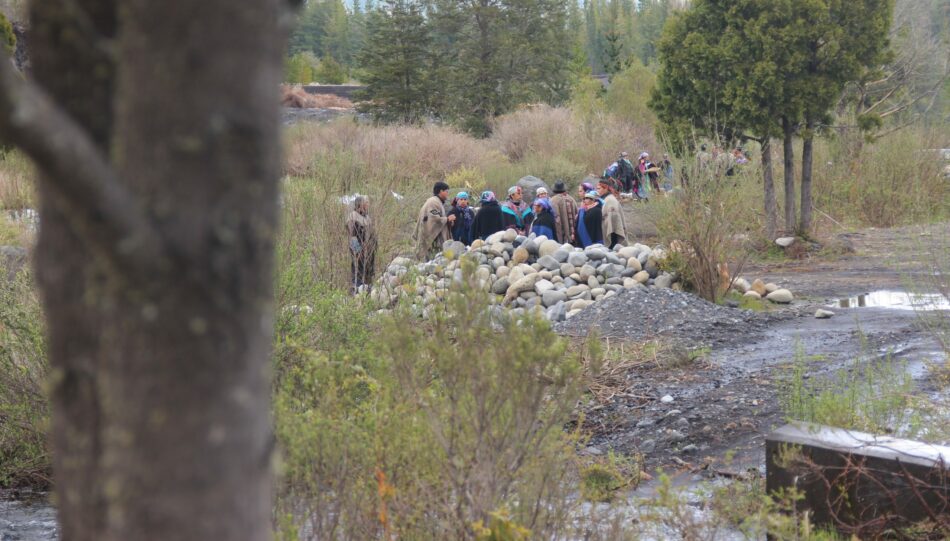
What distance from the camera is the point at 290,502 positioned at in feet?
11.3

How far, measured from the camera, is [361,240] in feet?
33.2

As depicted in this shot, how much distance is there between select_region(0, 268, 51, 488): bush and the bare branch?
5.26 metres

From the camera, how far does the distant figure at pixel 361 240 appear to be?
9.84m

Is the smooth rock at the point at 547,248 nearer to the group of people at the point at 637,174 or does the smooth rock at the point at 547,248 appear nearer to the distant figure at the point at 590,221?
the distant figure at the point at 590,221

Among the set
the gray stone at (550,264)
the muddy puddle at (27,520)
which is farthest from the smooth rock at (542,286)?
the muddy puddle at (27,520)

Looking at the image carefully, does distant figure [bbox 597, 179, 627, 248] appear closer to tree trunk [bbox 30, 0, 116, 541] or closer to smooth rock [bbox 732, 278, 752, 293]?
smooth rock [bbox 732, 278, 752, 293]

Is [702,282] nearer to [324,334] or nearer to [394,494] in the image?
[324,334]

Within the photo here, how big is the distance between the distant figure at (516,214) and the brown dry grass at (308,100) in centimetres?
3018

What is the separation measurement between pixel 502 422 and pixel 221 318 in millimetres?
2151

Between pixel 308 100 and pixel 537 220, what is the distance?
124 ft

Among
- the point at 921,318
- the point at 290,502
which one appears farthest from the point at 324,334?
the point at 921,318

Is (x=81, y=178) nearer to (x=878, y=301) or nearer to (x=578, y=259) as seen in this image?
(x=578, y=259)

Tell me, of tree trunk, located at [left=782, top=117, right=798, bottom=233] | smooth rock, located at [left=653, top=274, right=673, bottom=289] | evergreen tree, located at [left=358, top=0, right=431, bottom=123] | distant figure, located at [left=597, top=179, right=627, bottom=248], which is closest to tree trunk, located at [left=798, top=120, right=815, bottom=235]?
tree trunk, located at [left=782, top=117, right=798, bottom=233]

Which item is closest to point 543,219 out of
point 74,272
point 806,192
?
point 806,192
